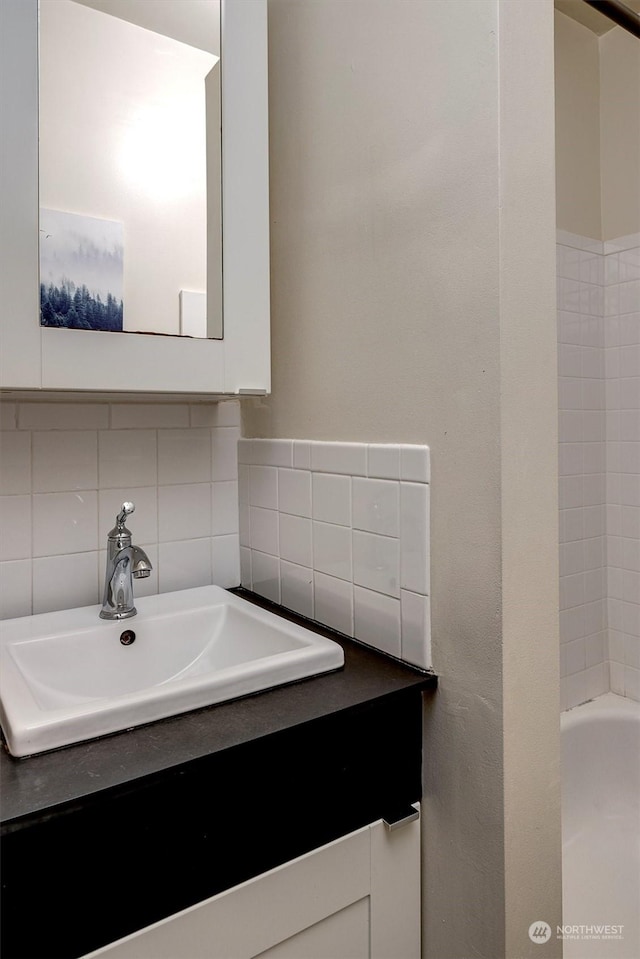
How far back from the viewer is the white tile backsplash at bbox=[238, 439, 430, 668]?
2.97ft

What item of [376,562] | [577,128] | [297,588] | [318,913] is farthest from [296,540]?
[577,128]

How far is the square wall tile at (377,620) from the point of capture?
95cm

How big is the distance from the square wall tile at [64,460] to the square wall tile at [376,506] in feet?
1.70

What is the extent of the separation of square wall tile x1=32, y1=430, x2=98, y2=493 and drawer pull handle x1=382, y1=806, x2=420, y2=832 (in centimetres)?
77

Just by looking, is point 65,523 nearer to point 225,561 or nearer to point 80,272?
point 225,561

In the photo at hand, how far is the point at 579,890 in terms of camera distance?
1.58m

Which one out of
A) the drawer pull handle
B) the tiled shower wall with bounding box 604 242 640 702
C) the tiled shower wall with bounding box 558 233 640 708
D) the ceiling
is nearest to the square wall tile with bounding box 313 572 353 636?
the drawer pull handle

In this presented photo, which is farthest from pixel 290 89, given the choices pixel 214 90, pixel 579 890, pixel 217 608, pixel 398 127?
pixel 579 890

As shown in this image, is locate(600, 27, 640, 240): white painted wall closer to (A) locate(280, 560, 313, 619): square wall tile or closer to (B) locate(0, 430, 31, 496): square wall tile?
(A) locate(280, 560, 313, 619): square wall tile

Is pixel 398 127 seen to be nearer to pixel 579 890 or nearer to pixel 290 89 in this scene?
pixel 290 89

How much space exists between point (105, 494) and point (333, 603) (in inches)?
19.3

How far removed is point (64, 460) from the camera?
1131 millimetres

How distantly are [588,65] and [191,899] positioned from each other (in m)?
2.26

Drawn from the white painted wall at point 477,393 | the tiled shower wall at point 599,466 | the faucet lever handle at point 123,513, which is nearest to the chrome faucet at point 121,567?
the faucet lever handle at point 123,513
